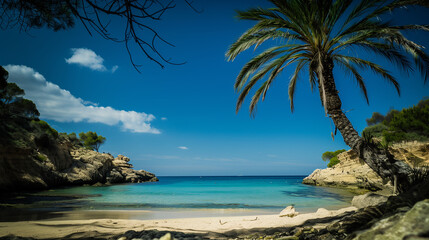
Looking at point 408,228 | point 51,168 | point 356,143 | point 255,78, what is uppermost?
point 255,78

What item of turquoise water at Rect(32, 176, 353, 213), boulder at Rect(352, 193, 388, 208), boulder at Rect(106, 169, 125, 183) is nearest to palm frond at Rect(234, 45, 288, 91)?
boulder at Rect(352, 193, 388, 208)

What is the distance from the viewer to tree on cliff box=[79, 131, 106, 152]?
173 feet

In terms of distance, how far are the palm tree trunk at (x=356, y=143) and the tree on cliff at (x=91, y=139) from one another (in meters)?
58.6

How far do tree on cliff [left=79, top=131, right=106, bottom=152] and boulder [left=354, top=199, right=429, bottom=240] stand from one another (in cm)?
6078

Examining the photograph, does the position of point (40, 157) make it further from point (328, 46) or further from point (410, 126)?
point (410, 126)

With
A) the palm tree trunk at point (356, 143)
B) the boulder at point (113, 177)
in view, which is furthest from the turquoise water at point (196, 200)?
the boulder at point (113, 177)

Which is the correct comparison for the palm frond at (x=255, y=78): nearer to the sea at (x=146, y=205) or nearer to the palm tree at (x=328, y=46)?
the palm tree at (x=328, y=46)

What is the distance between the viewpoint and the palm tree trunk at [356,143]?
5.19 m

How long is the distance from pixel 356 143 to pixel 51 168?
91.0 feet

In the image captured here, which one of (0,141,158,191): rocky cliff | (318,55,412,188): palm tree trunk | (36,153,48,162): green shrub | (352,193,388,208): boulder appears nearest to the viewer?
(318,55,412,188): palm tree trunk

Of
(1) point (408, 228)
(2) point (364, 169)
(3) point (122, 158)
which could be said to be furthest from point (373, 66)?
(3) point (122, 158)

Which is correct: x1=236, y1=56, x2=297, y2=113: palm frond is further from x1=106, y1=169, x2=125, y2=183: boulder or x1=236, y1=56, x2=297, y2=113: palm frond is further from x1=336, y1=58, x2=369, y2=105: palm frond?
x1=106, y1=169, x2=125, y2=183: boulder

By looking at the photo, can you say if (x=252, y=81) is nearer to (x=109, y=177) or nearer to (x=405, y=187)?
(x=405, y=187)

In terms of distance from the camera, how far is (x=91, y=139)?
174ft
